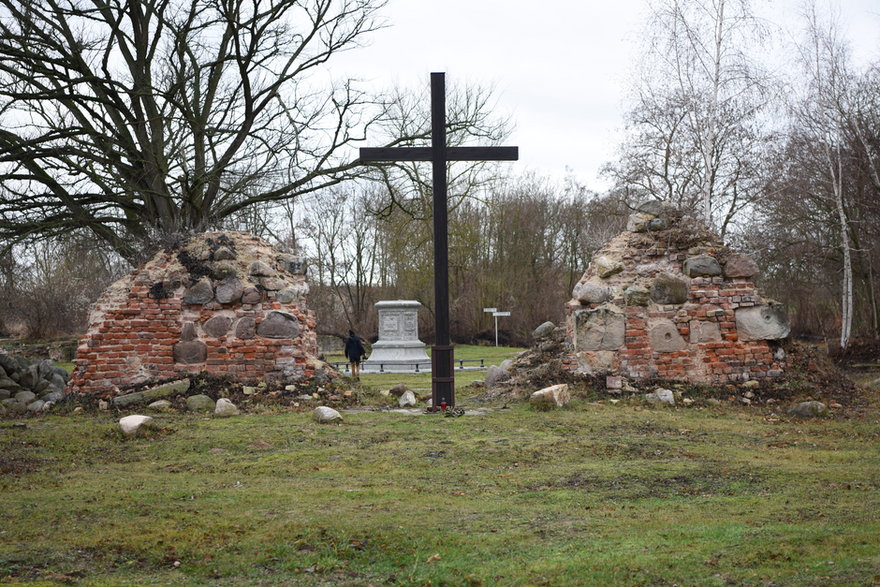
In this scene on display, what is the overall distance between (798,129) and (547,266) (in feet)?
44.1

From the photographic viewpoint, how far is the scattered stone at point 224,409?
33.7 ft

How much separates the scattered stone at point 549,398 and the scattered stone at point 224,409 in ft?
12.9

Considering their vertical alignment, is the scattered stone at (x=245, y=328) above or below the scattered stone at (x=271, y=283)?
below

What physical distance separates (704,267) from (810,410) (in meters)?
2.58

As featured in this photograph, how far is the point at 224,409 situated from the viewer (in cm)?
1030

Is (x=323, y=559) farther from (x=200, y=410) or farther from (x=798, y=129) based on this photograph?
(x=798, y=129)

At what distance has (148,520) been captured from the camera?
16.5ft

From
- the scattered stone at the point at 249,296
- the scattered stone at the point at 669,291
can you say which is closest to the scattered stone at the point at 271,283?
the scattered stone at the point at 249,296

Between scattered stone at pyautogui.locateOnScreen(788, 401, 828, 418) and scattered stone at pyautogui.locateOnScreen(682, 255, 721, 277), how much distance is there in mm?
2330

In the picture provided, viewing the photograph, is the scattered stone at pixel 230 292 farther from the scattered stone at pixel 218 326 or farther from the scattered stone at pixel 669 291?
the scattered stone at pixel 669 291

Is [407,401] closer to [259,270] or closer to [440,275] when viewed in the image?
[440,275]

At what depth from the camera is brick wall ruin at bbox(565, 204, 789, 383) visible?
1131cm

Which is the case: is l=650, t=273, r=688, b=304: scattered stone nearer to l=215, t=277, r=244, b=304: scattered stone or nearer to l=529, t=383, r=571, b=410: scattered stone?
l=529, t=383, r=571, b=410: scattered stone

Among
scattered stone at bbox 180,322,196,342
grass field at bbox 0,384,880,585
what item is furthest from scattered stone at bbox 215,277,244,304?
grass field at bbox 0,384,880,585
